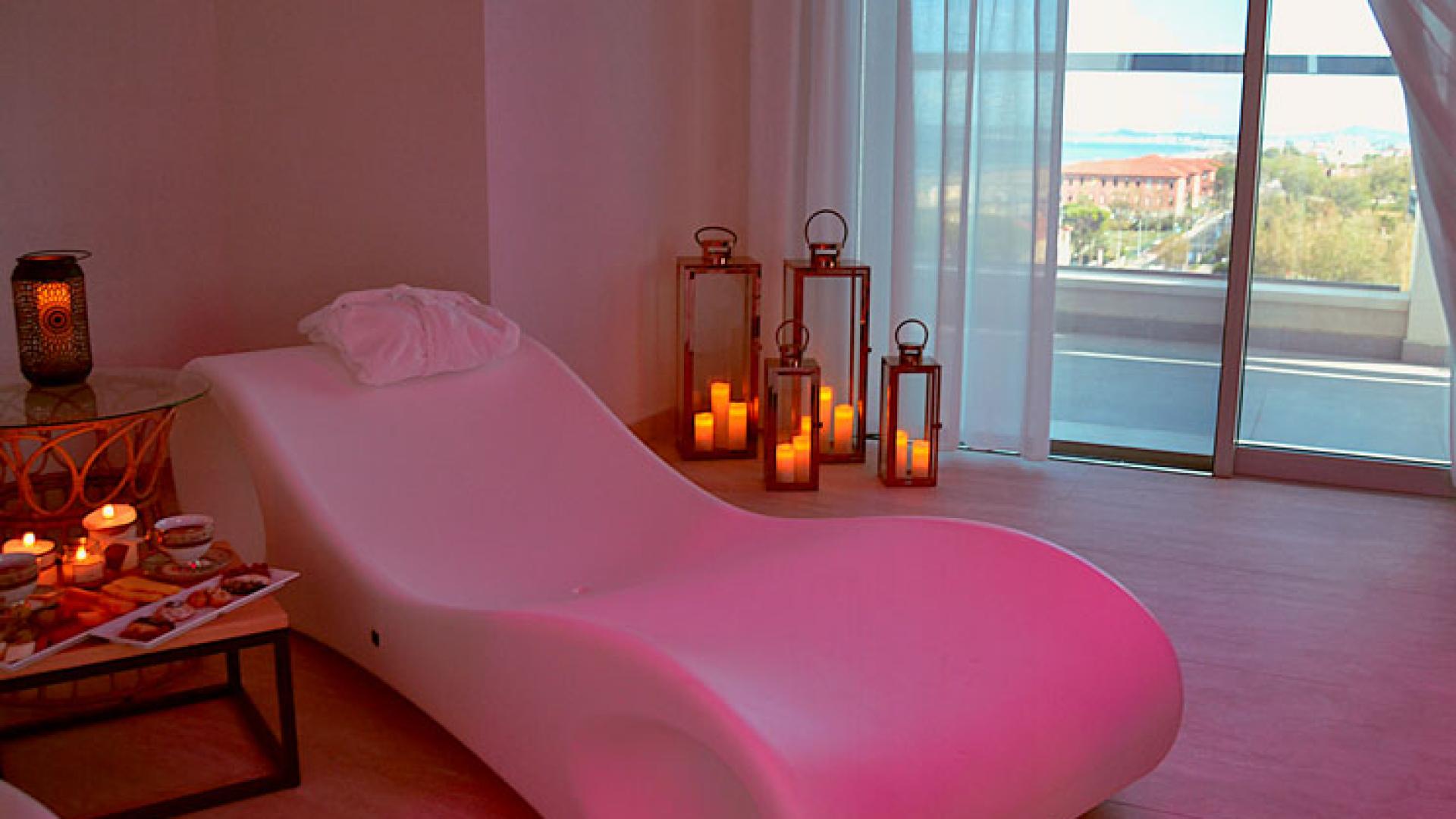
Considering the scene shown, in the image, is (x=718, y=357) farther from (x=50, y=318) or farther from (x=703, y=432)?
(x=50, y=318)

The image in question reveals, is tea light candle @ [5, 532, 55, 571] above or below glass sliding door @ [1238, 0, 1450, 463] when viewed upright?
below

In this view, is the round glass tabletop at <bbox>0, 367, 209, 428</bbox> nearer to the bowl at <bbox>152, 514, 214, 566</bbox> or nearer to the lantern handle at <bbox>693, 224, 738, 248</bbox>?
the bowl at <bbox>152, 514, 214, 566</bbox>

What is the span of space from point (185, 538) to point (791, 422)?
6.26 ft

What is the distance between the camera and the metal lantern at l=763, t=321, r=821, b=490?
12.5 feet

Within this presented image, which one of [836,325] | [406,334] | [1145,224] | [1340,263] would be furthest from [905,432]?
[406,334]

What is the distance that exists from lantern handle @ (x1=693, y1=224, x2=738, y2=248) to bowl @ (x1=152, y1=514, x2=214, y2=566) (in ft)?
6.19

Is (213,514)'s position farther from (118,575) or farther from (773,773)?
(773,773)

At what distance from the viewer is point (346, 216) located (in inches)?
133

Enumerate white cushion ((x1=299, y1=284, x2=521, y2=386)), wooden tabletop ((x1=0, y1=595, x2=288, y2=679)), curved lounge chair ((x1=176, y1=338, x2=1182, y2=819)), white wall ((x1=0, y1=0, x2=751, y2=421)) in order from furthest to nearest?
white wall ((x1=0, y1=0, x2=751, y2=421))
white cushion ((x1=299, y1=284, x2=521, y2=386))
wooden tabletop ((x1=0, y1=595, x2=288, y2=679))
curved lounge chair ((x1=176, y1=338, x2=1182, y2=819))

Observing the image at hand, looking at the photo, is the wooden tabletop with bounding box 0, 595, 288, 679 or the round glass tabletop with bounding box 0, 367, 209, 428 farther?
the round glass tabletop with bounding box 0, 367, 209, 428

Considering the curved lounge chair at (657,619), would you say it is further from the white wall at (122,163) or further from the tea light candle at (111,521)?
the white wall at (122,163)

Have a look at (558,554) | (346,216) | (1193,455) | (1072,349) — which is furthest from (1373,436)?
(346,216)

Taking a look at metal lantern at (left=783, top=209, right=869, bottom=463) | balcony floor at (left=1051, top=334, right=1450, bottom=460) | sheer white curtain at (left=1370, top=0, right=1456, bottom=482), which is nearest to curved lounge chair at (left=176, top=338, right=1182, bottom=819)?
metal lantern at (left=783, top=209, right=869, bottom=463)

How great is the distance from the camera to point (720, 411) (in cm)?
409
